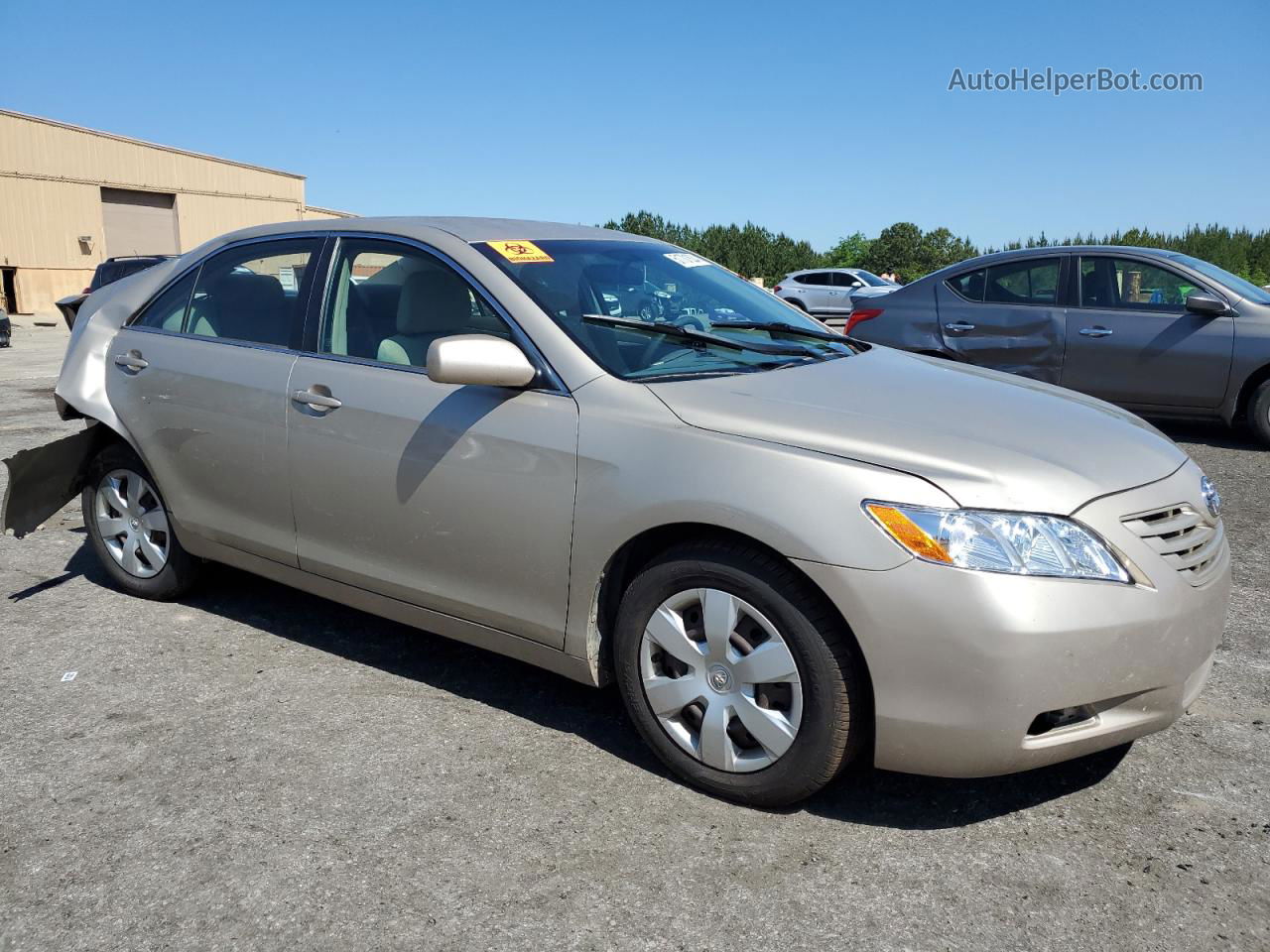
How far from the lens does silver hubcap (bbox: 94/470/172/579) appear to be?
14.9ft

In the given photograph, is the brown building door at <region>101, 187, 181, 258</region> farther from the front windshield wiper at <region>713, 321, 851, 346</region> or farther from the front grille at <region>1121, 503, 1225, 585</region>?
the front grille at <region>1121, 503, 1225, 585</region>

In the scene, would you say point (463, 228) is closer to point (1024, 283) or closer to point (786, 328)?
point (786, 328)

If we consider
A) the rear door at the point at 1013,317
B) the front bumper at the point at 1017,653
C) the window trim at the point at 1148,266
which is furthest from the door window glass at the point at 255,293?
the window trim at the point at 1148,266

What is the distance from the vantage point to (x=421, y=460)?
3.43 metres

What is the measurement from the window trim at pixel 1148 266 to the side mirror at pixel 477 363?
668 centimetres

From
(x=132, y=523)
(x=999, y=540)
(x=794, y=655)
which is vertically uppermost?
(x=999, y=540)

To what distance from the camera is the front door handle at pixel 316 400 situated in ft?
12.1

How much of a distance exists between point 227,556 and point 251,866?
1.80 m

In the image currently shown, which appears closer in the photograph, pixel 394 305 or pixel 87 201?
pixel 394 305

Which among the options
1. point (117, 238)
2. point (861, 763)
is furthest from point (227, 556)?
point (117, 238)

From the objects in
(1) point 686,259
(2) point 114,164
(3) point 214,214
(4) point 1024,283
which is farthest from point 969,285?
(3) point 214,214

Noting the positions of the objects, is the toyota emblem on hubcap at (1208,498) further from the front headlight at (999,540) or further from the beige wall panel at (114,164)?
the beige wall panel at (114,164)

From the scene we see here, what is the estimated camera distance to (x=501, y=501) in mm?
3256

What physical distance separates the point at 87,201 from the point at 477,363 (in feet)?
131
